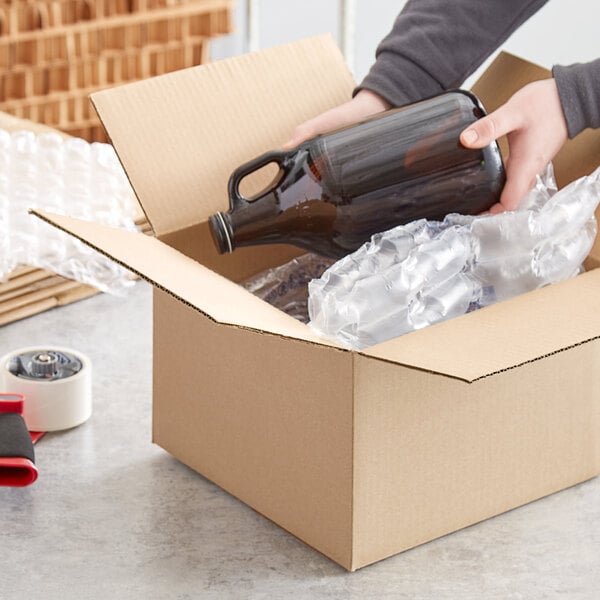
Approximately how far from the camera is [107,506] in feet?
3.82

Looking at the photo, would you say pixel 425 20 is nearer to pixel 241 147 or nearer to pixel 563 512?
pixel 241 147

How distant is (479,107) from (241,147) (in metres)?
0.26

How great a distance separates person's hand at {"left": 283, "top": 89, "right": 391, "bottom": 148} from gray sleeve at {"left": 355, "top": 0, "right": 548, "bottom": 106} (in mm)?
16

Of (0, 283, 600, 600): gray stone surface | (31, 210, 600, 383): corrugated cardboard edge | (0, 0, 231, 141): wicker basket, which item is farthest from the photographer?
(0, 0, 231, 141): wicker basket

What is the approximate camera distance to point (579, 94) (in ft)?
4.14

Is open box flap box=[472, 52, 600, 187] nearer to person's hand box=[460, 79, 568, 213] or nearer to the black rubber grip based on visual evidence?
person's hand box=[460, 79, 568, 213]

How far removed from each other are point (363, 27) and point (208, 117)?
71.1 inches

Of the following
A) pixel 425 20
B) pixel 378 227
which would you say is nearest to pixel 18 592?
pixel 378 227

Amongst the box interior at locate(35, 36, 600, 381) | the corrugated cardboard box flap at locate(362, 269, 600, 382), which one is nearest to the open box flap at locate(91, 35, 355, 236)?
the box interior at locate(35, 36, 600, 381)

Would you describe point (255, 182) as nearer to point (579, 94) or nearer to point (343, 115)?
point (343, 115)

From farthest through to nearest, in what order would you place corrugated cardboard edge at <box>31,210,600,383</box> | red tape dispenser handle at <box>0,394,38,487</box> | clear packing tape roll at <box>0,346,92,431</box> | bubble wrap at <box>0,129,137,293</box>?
bubble wrap at <box>0,129,137,293</box> < clear packing tape roll at <box>0,346,92,431</box> < red tape dispenser handle at <box>0,394,38,487</box> < corrugated cardboard edge at <box>31,210,600,383</box>

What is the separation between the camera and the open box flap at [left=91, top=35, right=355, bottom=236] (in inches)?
49.1

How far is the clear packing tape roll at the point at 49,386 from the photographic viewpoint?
4.20 ft

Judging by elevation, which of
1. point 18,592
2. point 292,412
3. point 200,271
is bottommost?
point 18,592
